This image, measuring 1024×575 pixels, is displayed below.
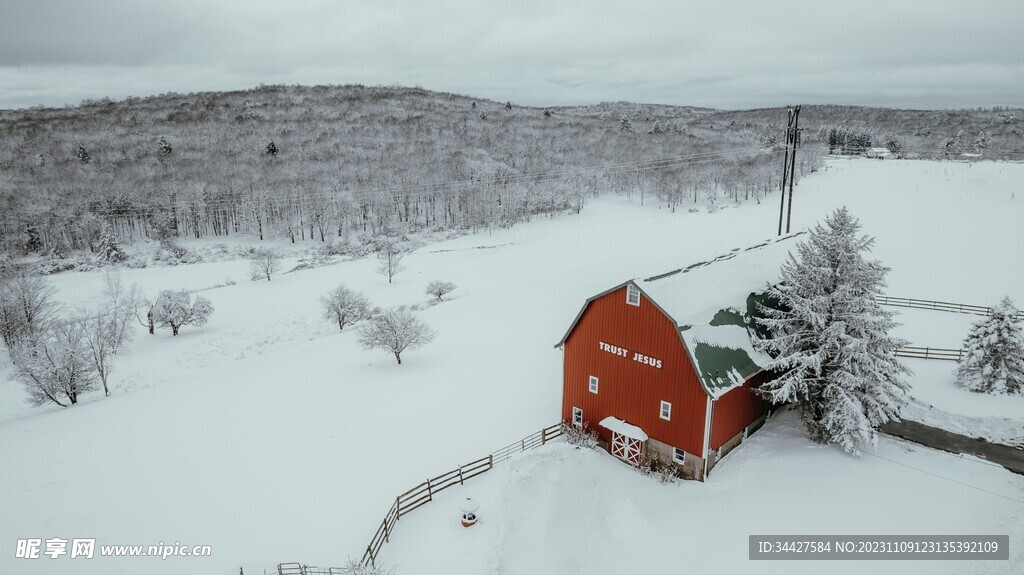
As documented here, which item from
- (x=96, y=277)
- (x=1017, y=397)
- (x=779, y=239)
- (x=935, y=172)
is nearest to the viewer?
(x=1017, y=397)

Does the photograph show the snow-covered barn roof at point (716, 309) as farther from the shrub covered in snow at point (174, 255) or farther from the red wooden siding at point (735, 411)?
the shrub covered in snow at point (174, 255)

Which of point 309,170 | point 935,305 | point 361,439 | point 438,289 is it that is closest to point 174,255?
point 309,170

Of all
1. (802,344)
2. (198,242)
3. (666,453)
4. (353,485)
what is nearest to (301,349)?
(353,485)

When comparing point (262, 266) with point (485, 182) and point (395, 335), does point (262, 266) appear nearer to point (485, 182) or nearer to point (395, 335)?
point (395, 335)

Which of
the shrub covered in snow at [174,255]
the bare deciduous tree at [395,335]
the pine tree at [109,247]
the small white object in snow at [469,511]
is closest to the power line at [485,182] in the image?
the pine tree at [109,247]

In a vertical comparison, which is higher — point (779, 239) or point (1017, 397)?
point (779, 239)

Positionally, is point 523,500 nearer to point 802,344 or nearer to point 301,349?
point 802,344
